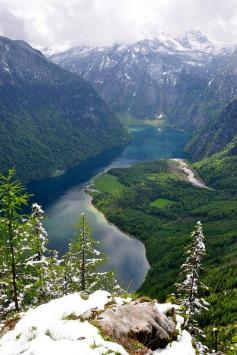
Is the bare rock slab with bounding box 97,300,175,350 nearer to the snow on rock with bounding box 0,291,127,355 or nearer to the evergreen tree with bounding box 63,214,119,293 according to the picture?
the snow on rock with bounding box 0,291,127,355

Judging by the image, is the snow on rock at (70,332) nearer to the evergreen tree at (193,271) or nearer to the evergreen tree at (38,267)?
the evergreen tree at (38,267)

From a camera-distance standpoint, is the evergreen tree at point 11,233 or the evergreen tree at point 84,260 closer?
the evergreen tree at point 11,233

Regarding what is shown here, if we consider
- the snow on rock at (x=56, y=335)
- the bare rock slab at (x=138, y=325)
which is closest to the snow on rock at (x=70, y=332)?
the snow on rock at (x=56, y=335)

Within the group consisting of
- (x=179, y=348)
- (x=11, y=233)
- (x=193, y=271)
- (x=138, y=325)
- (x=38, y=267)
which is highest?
(x=11, y=233)

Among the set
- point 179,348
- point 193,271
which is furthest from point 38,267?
point 193,271

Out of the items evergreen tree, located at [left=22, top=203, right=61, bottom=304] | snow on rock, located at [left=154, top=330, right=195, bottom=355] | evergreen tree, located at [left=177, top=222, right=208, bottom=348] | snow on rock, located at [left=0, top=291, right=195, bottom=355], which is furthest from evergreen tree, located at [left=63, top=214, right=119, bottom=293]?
snow on rock, located at [left=154, top=330, right=195, bottom=355]

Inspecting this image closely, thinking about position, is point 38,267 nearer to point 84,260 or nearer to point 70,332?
point 84,260

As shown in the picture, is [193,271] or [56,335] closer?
[56,335]

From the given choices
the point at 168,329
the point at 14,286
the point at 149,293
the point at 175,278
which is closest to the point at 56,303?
the point at 168,329
